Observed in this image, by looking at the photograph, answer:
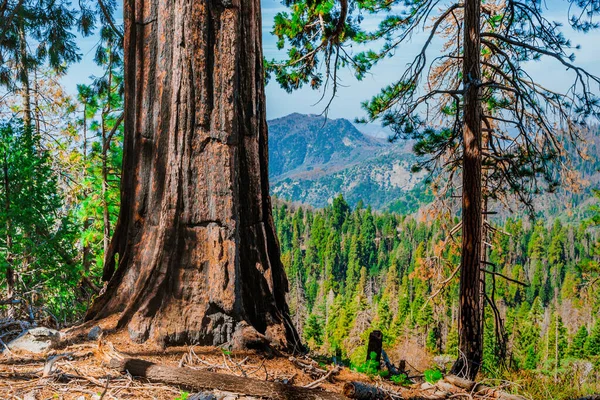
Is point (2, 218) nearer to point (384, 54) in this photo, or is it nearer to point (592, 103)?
point (384, 54)

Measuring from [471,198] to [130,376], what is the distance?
Result: 4.58 m

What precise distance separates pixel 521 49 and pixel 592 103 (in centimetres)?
146

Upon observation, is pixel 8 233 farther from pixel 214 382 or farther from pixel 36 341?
pixel 214 382

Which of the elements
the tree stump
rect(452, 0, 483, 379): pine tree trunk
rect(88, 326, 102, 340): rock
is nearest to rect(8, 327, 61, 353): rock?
rect(88, 326, 102, 340): rock

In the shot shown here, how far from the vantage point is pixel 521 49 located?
660 cm

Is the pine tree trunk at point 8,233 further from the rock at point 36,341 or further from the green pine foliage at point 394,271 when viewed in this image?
the green pine foliage at point 394,271

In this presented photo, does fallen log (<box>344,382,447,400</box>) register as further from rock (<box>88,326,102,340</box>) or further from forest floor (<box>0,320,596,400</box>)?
rock (<box>88,326,102,340</box>)

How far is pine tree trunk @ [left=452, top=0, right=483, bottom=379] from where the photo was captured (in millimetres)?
5793

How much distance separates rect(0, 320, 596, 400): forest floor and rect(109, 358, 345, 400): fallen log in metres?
0.03

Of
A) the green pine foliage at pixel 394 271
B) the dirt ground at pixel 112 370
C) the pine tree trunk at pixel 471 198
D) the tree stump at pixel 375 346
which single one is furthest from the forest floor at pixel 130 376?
the green pine foliage at pixel 394 271

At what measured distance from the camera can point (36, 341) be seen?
2918 millimetres

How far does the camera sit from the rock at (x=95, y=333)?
282cm

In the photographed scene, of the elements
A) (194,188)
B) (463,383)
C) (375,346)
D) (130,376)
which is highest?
(194,188)

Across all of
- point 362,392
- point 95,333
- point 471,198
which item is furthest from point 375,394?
point 471,198
